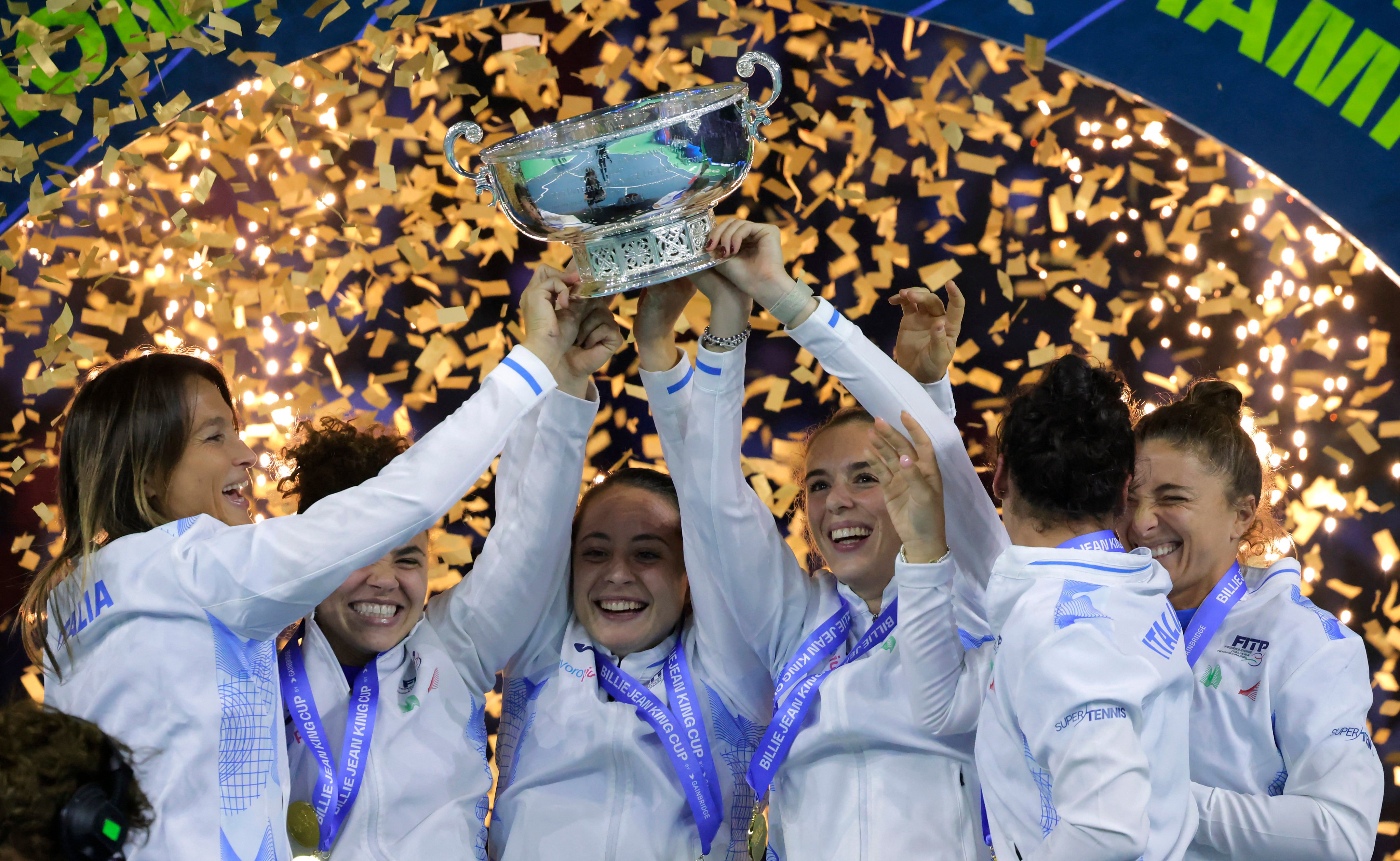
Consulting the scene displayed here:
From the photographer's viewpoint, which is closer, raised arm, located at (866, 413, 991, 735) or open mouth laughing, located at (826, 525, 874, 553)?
raised arm, located at (866, 413, 991, 735)

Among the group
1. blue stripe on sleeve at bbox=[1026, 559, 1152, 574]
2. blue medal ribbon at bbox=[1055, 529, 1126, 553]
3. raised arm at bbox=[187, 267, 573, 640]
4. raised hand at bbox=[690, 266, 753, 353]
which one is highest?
blue medal ribbon at bbox=[1055, 529, 1126, 553]

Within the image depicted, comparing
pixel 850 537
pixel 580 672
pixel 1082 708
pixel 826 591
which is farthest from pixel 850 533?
pixel 1082 708

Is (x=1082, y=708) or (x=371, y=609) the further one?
(x=371, y=609)

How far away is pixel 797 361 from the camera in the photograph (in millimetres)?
5113

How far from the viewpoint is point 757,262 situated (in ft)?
9.61

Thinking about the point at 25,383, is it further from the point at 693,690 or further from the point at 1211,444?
the point at 1211,444

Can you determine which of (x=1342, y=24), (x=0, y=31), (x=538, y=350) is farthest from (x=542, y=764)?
(x=1342, y=24)

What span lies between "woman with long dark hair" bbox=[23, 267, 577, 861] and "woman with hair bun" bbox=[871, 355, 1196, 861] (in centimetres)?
97

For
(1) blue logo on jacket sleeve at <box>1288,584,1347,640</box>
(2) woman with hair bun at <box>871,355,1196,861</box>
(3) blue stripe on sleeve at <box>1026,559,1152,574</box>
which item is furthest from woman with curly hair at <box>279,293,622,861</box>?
(1) blue logo on jacket sleeve at <box>1288,584,1347,640</box>

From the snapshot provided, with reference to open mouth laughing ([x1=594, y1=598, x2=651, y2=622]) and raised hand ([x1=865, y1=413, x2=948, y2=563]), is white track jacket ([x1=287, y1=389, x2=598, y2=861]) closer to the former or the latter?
open mouth laughing ([x1=594, y1=598, x2=651, y2=622])

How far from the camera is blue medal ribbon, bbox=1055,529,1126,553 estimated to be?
2355 millimetres

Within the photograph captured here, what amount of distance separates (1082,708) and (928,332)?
1.33m

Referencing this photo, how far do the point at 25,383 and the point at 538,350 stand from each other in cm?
178

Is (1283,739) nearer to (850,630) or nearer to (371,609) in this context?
(850,630)
